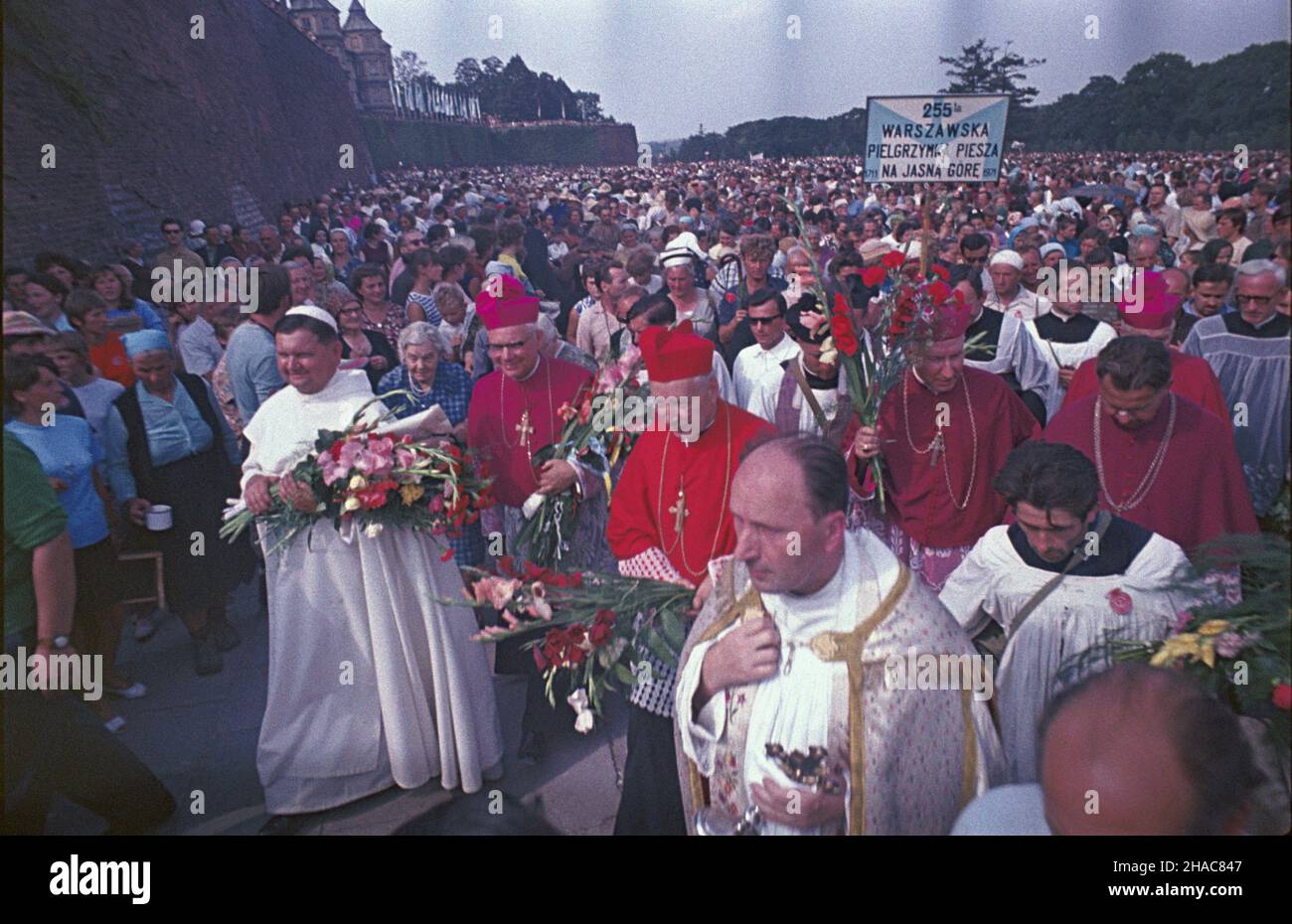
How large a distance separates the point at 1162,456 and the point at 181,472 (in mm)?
4628

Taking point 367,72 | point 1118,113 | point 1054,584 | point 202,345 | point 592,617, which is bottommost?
point 592,617

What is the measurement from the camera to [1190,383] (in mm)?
4633

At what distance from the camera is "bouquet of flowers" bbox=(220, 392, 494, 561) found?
3.92m

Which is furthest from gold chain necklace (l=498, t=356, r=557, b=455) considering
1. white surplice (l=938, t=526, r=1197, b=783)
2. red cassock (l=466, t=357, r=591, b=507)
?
white surplice (l=938, t=526, r=1197, b=783)

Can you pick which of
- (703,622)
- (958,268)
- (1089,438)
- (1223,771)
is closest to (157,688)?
(703,622)

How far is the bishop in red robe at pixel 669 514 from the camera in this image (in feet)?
11.9

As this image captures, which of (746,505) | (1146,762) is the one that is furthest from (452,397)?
(1146,762)

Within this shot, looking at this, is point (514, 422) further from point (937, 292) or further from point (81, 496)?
point (937, 292)

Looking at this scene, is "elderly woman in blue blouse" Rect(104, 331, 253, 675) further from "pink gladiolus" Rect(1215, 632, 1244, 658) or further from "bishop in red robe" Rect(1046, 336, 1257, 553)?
"pink gladiolus" Rect(1215, 632, 1244, 658)

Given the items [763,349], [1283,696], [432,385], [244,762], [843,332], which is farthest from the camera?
[763,349]

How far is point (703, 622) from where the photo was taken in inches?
118

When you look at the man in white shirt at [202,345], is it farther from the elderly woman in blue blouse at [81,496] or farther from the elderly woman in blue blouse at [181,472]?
the elderly woman in blue blouse at [81,496]
